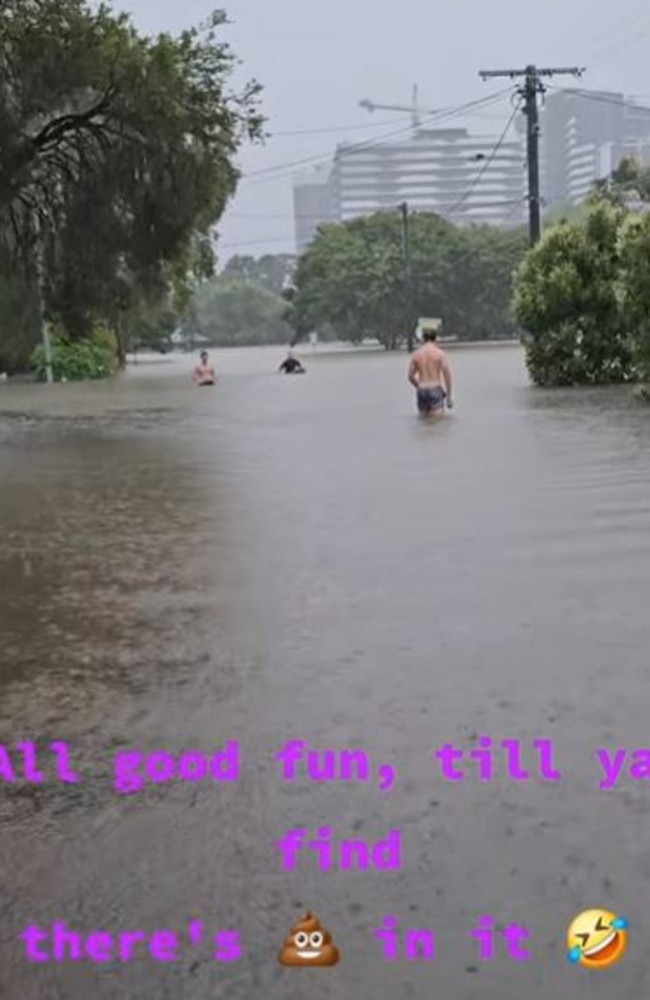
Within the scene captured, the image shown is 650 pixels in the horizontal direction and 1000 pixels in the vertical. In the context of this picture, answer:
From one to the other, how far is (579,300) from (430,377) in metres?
6.03

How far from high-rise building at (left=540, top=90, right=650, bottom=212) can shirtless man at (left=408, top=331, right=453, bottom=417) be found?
162 ft

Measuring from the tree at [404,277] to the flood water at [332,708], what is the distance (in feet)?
204

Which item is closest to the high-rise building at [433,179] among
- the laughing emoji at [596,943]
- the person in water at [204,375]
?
the person in water at [204,375]

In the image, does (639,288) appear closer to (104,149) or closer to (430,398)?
(430,398)

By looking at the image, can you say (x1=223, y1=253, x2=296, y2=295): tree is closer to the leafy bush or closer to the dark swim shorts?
the leafy bush

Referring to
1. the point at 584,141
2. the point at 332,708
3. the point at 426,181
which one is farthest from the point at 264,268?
the point at 332,708

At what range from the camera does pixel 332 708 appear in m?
4.42

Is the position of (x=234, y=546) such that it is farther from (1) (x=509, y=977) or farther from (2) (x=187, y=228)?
(2) (x=187, y=228)

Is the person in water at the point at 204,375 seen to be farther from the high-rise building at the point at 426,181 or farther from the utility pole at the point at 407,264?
the high-rise building at the point at 426,181

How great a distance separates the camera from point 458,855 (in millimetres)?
3201

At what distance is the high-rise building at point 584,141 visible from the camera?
6888 cm

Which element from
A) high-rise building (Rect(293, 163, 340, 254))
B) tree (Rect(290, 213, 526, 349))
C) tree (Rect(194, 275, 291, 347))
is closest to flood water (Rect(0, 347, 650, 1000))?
tree (Rect(290, 213, 526, 349))

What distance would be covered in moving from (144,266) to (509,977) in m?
20.6

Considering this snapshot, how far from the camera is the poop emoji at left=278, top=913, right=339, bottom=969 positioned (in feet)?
8.71
